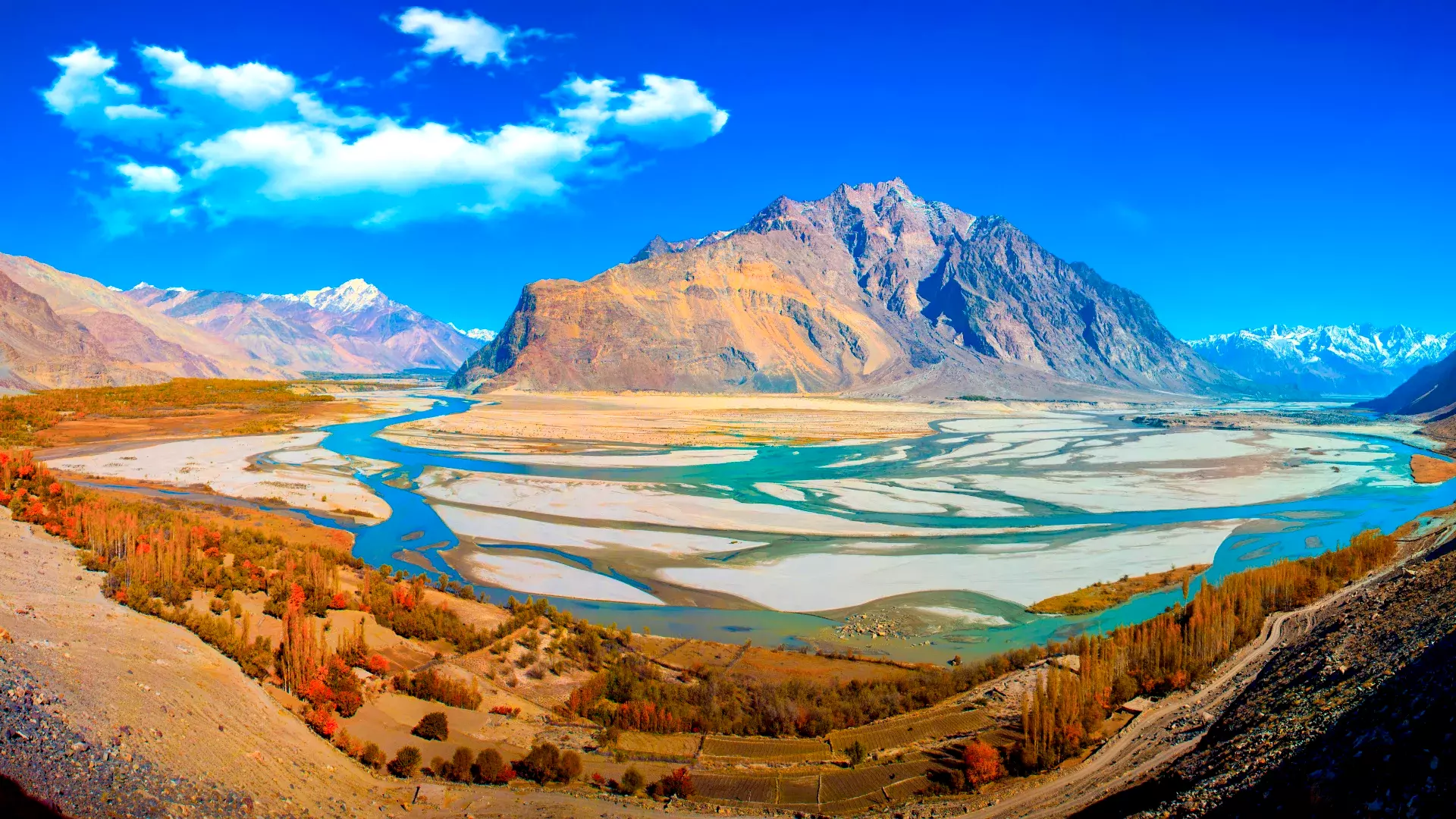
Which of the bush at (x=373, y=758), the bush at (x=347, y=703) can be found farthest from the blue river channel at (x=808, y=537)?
the bush at (x=373, y=758)

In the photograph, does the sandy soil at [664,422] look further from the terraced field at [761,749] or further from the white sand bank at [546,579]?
the terraced field at [761,749]

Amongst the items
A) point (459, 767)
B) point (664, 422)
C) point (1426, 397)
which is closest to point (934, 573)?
point (459, 767)

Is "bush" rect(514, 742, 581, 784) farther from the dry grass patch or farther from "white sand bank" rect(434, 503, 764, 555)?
"white sand bank" rect(434, 503, 764, 555)

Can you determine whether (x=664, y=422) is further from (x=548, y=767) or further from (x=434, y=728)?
(x=548, y=767)

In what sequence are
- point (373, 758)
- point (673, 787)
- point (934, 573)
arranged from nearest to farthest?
point (673, 787), point (373, 758), point (934, 573)

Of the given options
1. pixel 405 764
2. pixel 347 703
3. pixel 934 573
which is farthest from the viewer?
pixel 934 573

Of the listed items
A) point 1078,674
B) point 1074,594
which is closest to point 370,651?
point 1078,674
